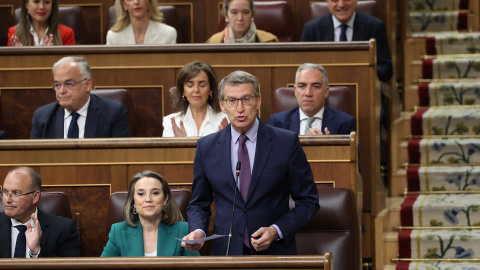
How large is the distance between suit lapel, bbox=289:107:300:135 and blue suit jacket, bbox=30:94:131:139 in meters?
0.52

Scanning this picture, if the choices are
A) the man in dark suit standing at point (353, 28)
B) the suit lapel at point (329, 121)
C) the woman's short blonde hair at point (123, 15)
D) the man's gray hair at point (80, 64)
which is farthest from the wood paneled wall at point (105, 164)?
the woman's short blonde hair at point (123, 15)

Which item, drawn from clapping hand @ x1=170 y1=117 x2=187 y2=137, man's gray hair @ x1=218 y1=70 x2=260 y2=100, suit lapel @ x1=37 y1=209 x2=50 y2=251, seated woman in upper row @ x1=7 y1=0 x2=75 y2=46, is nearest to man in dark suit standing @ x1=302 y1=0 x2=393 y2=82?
clapping hand @ x1=170 y1=117 x2=187 y2=137

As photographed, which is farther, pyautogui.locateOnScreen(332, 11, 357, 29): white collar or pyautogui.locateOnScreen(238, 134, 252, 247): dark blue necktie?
pyautogui.locateOnScreen(332, 11, 357, 29): white collar

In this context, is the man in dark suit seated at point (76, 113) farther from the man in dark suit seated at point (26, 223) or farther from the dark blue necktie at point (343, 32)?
the dark blue necktie at point (343, 32)

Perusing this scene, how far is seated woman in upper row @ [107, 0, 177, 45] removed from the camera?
11.8 feet

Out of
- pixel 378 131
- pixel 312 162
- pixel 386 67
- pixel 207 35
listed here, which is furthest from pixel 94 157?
pixel 207 35

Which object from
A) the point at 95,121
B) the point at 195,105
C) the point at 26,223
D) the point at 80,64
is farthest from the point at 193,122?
the point at 26,223

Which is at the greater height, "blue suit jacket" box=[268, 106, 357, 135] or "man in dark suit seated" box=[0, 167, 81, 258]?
"blue suit jacket" box=[268, 106, 357, 135]

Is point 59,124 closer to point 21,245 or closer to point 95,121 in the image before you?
point 95,121

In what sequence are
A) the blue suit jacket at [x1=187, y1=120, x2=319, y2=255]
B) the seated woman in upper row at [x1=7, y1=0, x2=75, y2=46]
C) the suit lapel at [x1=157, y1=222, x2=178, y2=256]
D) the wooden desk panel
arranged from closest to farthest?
the wooden desk panel < the blue suit jacket at [x1=187, y1=120, x2=319, y2=255] < the suit lapel at [x1=157, y1=222, x2=178, y2=256] < the seated woman in upper row at [x1=7, y1=0, x2=75, y2=46]

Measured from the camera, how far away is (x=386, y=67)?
3492mm

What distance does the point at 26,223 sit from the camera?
2361 millimetres

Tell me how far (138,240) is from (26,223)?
0.31 metres

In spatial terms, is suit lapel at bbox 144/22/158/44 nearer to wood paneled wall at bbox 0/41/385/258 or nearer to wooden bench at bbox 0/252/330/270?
wood paneled wall at bbox 0/41/385/258
